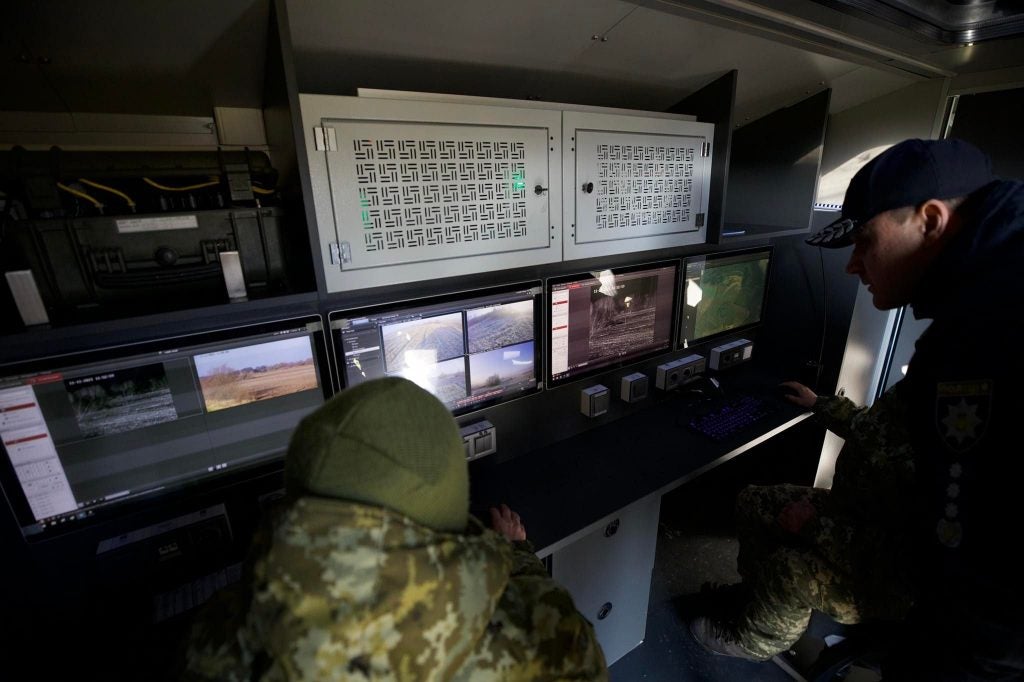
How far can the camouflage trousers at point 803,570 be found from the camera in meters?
1.29

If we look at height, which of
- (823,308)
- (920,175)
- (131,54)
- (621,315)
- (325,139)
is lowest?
(823,308)

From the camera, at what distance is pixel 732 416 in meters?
1.90

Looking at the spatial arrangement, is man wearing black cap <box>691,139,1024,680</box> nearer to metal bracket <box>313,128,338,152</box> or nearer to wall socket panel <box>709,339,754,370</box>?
wall socket panel <box>709,339,754,370</box>

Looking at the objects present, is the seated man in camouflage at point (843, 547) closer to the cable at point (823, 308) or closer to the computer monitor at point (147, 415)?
the cable at point (823, 308)

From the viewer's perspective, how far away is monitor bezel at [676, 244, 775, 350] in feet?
6.25

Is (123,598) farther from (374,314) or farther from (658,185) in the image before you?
(658,185)

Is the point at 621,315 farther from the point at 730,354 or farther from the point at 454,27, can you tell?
the point at 454,27

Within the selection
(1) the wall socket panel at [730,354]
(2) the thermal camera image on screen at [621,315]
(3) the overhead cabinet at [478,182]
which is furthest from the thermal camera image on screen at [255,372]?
(1) the wall socket panel at [730,354]

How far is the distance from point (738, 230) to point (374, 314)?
1.75 meters

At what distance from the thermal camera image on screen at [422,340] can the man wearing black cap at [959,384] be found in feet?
3.63

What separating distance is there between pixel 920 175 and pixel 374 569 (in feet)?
4.37

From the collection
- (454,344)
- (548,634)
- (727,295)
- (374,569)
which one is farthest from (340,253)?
(727,295)

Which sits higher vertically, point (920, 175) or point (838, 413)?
point (920, 175)

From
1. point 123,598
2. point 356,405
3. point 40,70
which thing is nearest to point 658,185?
point 356,405
